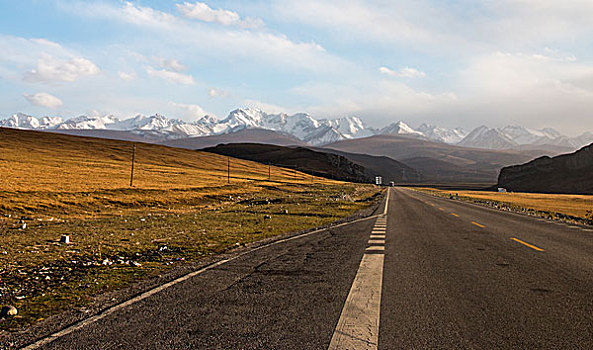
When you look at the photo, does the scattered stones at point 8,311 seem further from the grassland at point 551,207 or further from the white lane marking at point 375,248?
the grassland at point 551,207

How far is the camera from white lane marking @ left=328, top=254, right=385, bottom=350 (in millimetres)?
4539

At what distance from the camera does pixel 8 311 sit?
18.4 feet

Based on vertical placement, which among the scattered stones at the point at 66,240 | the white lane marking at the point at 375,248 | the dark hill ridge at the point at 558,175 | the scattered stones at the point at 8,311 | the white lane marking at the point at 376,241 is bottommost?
the scattered stones at the point at 66,240

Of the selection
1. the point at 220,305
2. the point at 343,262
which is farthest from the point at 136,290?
the point at 343,262

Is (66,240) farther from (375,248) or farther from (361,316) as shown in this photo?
(361,316)

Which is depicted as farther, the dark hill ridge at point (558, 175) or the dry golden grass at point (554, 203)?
the dark hill ridge at point (558, 175)

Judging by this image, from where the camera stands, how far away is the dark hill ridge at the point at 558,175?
133 meters

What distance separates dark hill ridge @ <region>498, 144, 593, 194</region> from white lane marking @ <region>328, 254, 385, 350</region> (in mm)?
139430

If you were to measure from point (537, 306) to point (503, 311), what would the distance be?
0.63 m

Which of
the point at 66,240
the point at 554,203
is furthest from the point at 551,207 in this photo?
the point at 66,240

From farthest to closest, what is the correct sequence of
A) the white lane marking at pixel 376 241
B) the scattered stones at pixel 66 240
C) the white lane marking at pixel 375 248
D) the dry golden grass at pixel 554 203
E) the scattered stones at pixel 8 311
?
the dry golden grass at pixel 554 203, the white lane marking at pixel 376 241, the scattered stones at pixel 66 240, the white lane marking at pixel 375 248, the scattered stones at pixel 8 311

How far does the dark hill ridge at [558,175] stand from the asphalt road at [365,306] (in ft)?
451

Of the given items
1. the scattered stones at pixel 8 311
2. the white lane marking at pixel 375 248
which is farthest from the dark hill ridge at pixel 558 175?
the scattered stones at pixel 8 311

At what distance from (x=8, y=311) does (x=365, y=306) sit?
477 cm
